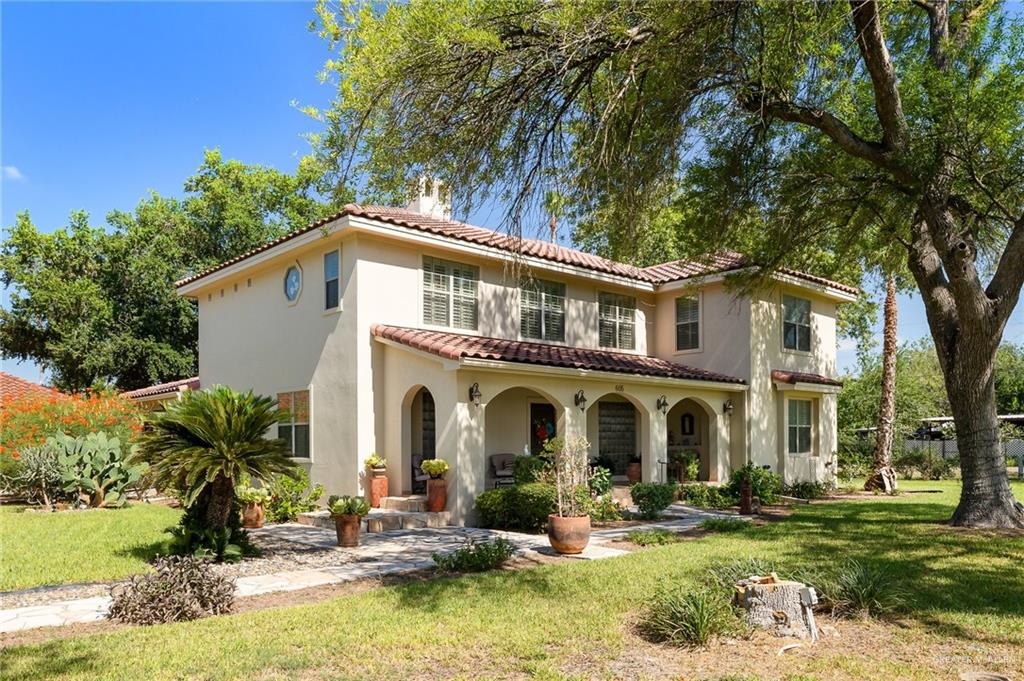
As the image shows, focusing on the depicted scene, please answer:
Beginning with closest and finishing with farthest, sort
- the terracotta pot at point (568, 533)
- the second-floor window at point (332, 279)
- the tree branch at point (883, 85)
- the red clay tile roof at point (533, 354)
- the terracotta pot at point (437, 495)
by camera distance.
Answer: the terracotta pot at point (568, 533), the tree branch at point (883, 85), the terracotta pot at point (437, 495), the red clay tile roof at point (533, 354), the second-floor window at point (332, 279)

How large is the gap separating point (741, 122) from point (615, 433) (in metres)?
10.6

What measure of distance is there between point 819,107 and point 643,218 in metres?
3.46

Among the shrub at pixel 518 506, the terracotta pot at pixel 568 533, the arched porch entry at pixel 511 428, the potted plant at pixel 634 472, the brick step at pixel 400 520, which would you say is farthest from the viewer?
the potted plant at pixel 634 472

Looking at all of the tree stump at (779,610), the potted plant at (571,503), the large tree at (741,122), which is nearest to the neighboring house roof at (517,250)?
the large tree at (741,122)

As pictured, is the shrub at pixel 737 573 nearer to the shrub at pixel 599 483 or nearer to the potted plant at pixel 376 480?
the shrub at pixel 599 483

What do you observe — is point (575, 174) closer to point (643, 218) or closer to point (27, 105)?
point (643, 218)

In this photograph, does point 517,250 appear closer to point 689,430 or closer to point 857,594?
point 857,594

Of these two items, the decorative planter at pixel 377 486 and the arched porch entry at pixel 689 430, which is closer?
the decorative planter at pixel 377 486

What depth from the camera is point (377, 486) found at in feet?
45.6

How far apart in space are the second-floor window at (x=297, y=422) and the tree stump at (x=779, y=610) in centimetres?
1123

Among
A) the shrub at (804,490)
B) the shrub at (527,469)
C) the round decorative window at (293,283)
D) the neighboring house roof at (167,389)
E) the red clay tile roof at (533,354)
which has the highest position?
the round decorative window at (293,283)

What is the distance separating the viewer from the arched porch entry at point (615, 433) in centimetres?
1906

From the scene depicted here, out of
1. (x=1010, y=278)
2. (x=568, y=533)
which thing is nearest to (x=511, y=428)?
(x=568, y=533)

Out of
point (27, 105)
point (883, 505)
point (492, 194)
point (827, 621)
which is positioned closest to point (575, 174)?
point (492, 194)
